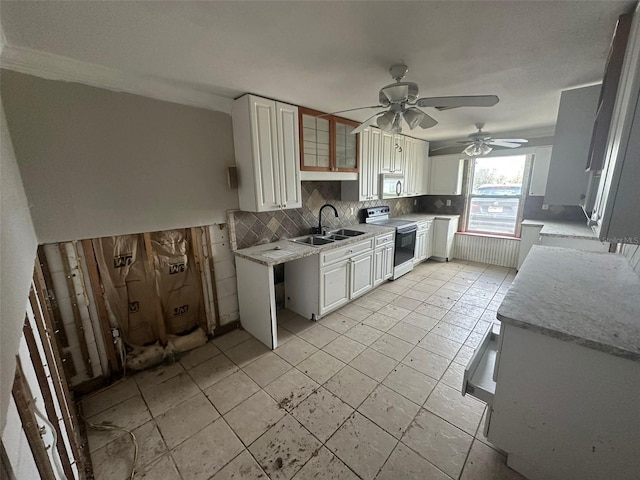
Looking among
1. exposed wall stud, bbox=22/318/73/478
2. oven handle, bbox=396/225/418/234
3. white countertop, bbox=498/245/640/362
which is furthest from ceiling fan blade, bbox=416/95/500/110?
exposed wall stud, bbox=22/318/73/478

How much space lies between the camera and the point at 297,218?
3.17 metres

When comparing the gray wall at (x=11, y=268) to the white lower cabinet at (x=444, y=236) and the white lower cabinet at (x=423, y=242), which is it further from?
the white lower cabinet at (x=444, y=236)

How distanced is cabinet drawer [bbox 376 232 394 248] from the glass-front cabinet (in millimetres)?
969

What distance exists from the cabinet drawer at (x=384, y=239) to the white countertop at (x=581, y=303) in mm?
1697

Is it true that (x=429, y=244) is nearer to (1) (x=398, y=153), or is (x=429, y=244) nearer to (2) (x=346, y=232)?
(1) (x=398, y=153)

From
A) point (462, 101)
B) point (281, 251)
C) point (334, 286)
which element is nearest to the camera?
point (462, 101)

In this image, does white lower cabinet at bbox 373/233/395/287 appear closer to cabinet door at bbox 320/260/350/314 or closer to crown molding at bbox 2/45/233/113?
cabinet door at bbox 320/260/350/314

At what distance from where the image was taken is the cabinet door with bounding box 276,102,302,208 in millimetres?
2451

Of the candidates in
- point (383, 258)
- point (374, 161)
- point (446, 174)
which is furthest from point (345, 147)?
point (446, 174)

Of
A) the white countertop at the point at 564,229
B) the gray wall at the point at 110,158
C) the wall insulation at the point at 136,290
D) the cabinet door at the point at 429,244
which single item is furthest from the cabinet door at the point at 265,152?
the white countertop at the point at 564,229

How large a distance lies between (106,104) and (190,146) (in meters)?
0.58

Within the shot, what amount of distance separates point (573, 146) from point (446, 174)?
3027 mm

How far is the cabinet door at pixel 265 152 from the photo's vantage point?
2.28 metres

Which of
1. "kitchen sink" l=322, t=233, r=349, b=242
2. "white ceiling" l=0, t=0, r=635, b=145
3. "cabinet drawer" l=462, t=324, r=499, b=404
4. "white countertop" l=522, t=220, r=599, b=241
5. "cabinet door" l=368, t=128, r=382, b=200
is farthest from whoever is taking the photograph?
"cabinet door" l=368, t=128, r=382, b=200
